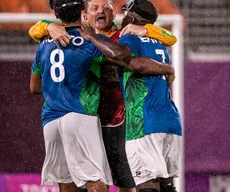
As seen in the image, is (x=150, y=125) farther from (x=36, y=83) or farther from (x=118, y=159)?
(x=36, y=83)

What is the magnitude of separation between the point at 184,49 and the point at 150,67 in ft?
12.2

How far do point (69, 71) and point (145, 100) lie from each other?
1.84 ft

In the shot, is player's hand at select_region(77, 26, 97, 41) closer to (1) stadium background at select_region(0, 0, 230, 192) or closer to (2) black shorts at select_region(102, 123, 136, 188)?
(2) black shorts at select_region(102, 123, 136, 188)

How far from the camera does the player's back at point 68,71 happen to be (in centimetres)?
534

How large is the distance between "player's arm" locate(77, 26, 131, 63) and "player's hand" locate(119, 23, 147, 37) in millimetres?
290

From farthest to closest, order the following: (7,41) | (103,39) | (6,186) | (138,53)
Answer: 1. (7,41)
2. (6,186)
3. (138,53)
4. (103,39)

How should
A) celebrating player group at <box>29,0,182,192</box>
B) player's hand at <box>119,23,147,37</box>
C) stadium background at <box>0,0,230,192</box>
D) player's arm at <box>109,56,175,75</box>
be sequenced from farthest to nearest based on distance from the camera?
1. stadium background at <box>0,0,230,192</box>
2. player's hand at <box>119,23,147,37</box>
3. player's arm at <box>109,56,175,75</box>
4. celebrating player group at <box>29,0,182,192</box>

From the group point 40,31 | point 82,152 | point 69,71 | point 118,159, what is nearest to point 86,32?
point 69,71

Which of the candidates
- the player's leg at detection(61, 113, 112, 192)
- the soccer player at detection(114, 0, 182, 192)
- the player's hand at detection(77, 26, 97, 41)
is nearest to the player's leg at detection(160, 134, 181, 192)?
the soccer player at detection(114, 0, 182, 192)

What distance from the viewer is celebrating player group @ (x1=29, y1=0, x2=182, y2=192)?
5.30 metres

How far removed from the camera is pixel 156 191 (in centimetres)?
545

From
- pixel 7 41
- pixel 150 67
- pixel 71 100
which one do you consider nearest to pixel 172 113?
pixel 150 67

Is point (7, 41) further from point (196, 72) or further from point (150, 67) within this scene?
point (150, 67)

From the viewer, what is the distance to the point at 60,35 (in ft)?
17.5
